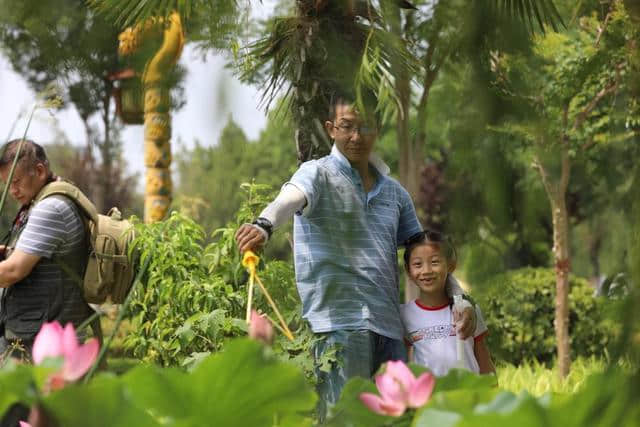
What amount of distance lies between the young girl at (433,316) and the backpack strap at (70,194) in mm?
1054

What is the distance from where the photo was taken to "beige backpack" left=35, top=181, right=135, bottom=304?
120 inches

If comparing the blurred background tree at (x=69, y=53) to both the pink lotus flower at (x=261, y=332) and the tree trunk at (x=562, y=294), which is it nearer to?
the pink lotus flower at (x=261, y=332)

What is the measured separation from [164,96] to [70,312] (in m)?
2.33

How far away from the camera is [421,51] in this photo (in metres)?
0.84

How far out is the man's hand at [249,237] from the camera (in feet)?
6.18

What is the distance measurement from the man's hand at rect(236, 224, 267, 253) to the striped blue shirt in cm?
19

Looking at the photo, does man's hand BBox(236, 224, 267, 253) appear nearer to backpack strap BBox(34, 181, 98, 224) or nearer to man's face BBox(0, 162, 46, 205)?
backpack strap BBox(34, 181, 98, 224)

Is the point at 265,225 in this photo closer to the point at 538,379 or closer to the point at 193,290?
the point at 193,290

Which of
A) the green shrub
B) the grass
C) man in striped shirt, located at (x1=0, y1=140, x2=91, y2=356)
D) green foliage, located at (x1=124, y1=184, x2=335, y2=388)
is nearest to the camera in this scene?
man in striped shirt, located at (x1=0, y1=140, x2=91, y2=356)

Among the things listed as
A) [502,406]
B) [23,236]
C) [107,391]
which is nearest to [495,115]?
[502,406]

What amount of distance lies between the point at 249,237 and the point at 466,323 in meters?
0.88

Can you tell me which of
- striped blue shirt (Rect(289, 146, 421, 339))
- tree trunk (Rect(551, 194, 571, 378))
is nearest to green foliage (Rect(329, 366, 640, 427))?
striped blue shirt (Rect(289, 146, 421, 339))

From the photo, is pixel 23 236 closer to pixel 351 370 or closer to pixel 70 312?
pixel 70 312

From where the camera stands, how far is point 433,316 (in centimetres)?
270
